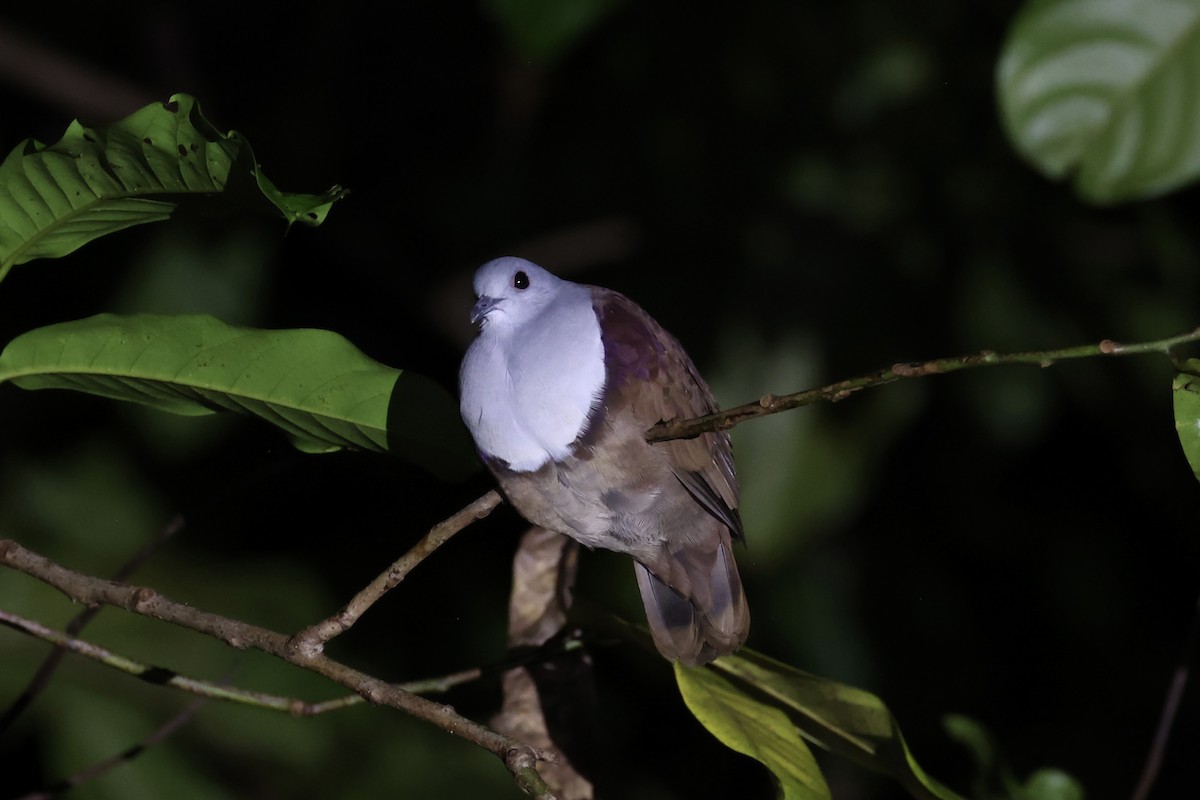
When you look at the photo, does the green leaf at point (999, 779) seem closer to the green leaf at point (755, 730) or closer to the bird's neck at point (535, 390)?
the green leaf at point (755, 730)

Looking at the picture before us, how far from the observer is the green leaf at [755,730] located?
5.09ft

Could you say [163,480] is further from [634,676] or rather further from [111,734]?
[634,676]

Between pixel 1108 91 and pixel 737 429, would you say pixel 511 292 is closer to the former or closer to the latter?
pixel 1108 91

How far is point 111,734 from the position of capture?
3.28 meters

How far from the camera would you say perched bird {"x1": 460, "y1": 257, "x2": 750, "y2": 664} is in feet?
5.66

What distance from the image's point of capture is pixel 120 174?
1541 mm

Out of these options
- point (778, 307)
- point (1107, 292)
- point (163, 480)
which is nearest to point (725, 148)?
point (778, 307)

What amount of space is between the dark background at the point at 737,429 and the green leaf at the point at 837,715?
1.45 metres

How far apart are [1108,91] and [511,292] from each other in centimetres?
104

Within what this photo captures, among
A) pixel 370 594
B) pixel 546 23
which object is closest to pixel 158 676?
pixel 370 594

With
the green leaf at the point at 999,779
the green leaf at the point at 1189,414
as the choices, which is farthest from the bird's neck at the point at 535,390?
the green leaf at the point at 999,779

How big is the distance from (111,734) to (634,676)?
56.8 inches

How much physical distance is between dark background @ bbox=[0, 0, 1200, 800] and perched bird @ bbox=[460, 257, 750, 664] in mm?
1407

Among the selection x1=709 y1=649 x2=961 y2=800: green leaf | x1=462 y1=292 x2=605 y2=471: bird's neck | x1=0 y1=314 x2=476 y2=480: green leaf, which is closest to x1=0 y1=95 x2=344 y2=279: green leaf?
x1=0 y1=314 x2=476 y2=480: green leaf
